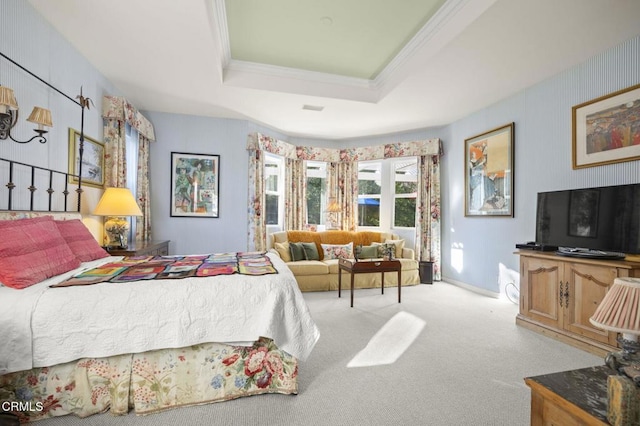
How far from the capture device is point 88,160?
3184mm

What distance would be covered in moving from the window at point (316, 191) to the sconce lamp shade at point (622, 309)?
5.27 meters

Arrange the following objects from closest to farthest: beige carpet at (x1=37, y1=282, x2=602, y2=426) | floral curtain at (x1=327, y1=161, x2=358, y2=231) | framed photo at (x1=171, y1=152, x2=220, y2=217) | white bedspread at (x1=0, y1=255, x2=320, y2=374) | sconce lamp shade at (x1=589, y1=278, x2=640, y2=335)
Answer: sconce lamp shade at (x1=589, y1=278, x2=640, y2=335)
white bedspread at (x1=0, y1=255, x2=320, y2=374)
beige carpet at (x1=37, y1=282, x2=602, y2=426)
framed photo at (x1=171, y1=152, x2=220, y2=217)
floral curtain at (x1=327, y1=161, x2=358, y2=231)

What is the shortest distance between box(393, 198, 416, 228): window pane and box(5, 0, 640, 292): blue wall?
1.86ft

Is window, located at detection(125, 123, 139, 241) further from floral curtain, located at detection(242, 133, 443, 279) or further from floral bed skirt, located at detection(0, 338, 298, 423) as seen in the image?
floral bed skirt, located at detection(0, 338, 298, 423)

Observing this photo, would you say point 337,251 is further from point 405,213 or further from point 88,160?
point 88,160

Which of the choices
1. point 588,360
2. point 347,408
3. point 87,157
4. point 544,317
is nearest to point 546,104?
point 544,317

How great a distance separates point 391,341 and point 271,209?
3.61 m

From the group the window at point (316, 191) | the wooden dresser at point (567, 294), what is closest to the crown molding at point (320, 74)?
the window at point (316, 191)

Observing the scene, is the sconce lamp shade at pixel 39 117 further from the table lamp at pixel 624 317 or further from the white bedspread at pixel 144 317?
the table lamp at pixel 624 317

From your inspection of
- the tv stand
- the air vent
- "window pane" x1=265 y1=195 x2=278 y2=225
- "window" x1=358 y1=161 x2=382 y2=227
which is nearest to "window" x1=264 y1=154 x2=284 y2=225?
"window pane" x1=265 y1=195 x2=278 y2=225

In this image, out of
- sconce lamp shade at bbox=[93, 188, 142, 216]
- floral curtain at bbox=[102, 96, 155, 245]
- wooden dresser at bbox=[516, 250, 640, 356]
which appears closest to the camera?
wooden dresser at bbox=[516, 250, 640, 356]

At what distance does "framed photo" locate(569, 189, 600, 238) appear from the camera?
9.11 ft

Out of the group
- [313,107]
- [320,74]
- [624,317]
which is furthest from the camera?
[313,107]

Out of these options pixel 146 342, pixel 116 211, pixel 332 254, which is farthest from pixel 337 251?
pixel 146 342
